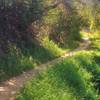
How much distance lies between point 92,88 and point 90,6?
14.0 m

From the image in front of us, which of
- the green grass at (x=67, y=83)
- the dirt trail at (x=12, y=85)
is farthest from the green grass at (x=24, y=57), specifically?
the green grass at (x=67, y=83)

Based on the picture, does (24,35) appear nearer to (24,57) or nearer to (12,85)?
(24,57)

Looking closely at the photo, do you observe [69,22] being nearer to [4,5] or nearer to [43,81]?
[4,5]

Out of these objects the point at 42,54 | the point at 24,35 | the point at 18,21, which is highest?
the point at 18,21

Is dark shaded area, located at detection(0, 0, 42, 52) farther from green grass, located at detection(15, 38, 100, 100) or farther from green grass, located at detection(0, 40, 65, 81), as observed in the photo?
green grass, located at detection(15, 38, 100, 100)

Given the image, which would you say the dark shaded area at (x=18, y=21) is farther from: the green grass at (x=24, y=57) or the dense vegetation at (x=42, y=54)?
the green grass at (x=24, y=57)

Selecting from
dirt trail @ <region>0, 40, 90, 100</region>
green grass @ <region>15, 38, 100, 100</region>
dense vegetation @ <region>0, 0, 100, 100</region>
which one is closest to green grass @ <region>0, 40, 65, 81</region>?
dense vegetation @ <region>0, 0, 100, 100</region>

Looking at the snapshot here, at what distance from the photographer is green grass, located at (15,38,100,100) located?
34.5ft

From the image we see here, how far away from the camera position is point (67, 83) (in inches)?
497

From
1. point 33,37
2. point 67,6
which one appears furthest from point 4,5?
point 67,6

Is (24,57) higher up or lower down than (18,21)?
lower down

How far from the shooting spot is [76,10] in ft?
87.7

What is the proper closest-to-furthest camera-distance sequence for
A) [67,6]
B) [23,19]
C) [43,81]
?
1. [43,81]
2. [23,19]
3. [67,6]

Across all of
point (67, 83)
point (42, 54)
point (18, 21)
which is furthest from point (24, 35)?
point (67, 83)
